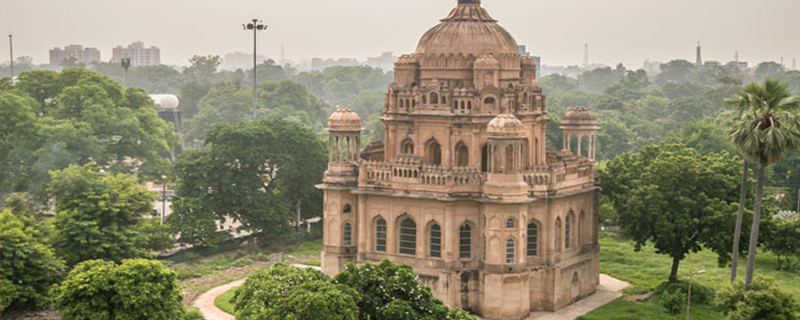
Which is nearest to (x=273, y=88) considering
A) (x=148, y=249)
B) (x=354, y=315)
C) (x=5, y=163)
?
(x=5, y=163)

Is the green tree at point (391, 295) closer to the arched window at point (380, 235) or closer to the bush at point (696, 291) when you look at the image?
the arched window at point (380, 235)

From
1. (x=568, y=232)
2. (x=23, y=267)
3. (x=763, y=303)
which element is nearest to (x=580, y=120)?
(x=568, y=232)

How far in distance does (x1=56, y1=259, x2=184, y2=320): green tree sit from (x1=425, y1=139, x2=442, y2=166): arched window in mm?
13962

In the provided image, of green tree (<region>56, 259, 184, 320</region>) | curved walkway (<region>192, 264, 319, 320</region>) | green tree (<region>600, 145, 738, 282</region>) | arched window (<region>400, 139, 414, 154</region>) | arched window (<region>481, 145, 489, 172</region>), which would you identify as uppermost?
arched window (<region>400, 139, 414, 154</region>)

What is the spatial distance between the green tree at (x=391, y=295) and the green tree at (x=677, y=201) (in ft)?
51.6

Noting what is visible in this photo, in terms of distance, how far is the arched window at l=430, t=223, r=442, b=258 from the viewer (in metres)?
46.1

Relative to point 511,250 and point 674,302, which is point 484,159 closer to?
point 511,250

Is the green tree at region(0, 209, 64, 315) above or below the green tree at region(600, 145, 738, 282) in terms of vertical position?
below

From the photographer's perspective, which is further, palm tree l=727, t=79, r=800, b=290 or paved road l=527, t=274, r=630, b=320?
paved road l=527, t=274, r=630, b=320

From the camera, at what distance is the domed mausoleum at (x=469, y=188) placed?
4484cm

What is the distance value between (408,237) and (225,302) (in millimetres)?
9865

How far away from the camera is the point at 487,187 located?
44469 millimetres

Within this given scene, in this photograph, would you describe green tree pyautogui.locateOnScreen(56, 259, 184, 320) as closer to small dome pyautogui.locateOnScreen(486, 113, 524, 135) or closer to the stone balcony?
the stone balcony

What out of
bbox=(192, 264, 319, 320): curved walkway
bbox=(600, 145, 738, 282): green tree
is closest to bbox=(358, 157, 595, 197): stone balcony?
bbox=(600, 145, 738, 282): green tree
